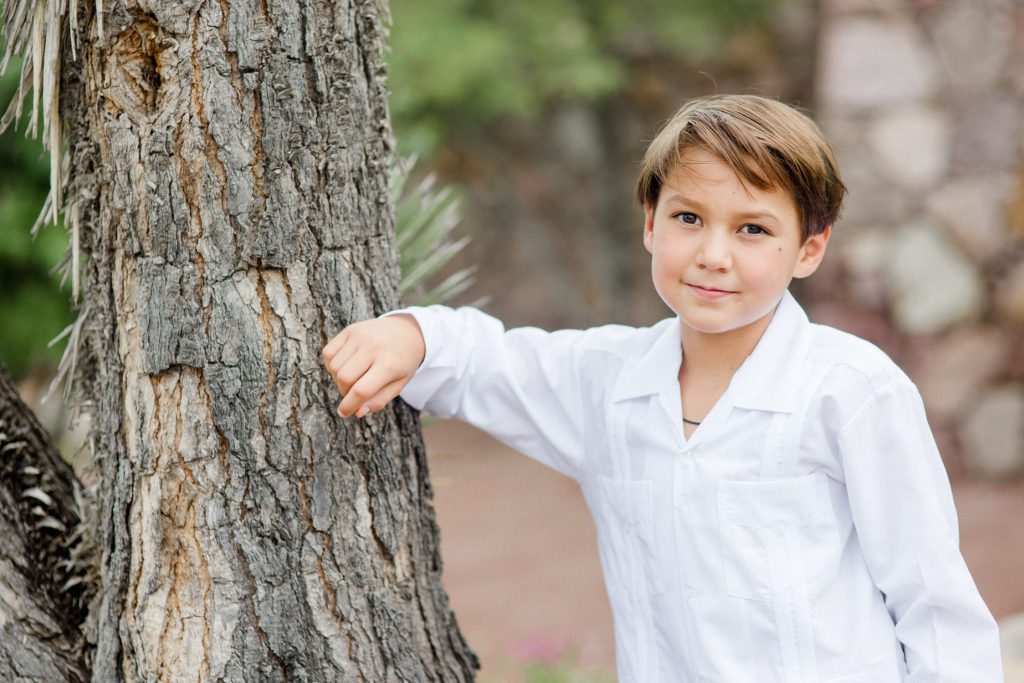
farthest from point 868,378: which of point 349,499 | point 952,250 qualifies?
point 952,250

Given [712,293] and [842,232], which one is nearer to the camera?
[712,293]

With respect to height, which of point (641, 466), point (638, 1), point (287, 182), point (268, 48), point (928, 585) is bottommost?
point (928, 585)

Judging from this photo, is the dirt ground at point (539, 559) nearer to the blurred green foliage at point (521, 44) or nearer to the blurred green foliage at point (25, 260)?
the blurred green foliage at point (25, 260)

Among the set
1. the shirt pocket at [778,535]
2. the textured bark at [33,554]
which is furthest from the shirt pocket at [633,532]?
the textured bark at [33,554]

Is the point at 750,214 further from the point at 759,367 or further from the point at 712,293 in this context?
the point at 759,367

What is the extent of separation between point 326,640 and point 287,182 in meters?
0.66

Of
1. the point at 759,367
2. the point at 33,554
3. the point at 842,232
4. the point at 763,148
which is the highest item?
the point at 842,232

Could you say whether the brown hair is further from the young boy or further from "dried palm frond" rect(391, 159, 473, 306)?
"dried palm frond" rect(391, 159, 473, 306)

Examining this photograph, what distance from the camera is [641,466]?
1.72 m

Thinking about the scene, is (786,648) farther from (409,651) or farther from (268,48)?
(268,48)

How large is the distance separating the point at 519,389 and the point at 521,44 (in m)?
4.27

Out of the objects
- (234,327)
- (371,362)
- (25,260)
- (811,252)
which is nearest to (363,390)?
(371,362)

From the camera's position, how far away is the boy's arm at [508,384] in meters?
1.74

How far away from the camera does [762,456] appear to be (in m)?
1.60
